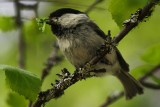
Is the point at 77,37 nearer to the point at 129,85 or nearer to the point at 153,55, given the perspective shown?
the point at 153,55

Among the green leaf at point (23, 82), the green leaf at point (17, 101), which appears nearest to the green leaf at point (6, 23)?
the green leaf at point (17, 101)

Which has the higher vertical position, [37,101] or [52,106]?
[52,106]

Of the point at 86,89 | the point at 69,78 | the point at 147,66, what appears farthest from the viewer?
the point at 86,89

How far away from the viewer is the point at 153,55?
2686 millimetres

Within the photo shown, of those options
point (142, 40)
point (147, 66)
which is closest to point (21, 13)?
point (147, 66)

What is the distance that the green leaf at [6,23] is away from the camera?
125 inches

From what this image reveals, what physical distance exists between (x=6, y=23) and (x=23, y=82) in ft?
4.19

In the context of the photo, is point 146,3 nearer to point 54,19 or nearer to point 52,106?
point 54,19

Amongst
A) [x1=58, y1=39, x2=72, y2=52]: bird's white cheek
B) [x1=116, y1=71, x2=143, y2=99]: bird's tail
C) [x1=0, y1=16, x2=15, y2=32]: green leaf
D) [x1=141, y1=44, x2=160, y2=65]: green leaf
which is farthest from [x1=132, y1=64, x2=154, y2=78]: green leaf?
[x1=0, y1=16, x2=15, y2=32]: green leaf

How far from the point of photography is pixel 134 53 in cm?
456

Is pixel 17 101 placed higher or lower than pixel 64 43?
lower

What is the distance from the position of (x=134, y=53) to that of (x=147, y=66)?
1.68 m

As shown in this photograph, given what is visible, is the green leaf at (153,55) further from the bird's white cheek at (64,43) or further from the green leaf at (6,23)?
the green leaf at (6,23)

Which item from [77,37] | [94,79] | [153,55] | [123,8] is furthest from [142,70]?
[94,79]
